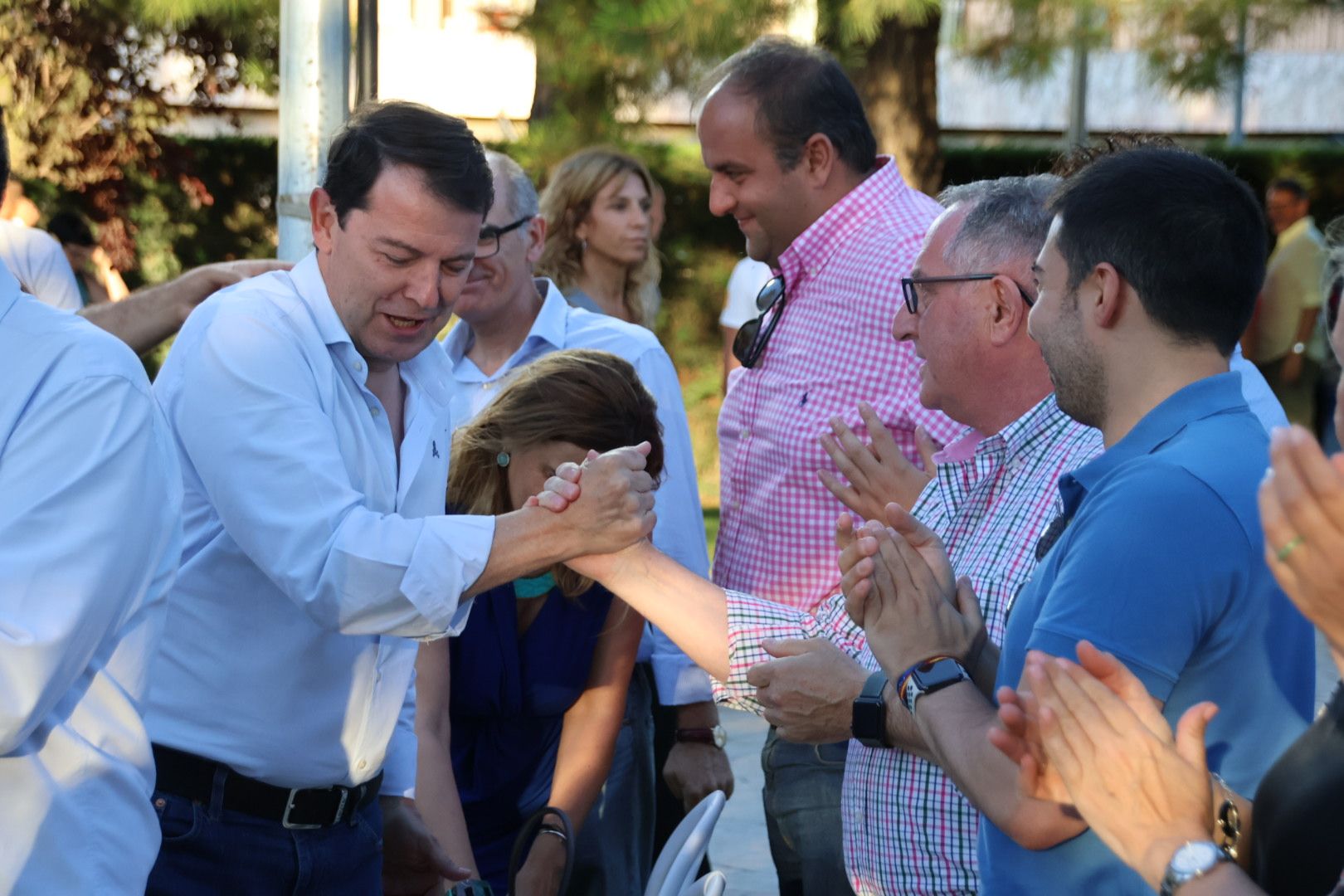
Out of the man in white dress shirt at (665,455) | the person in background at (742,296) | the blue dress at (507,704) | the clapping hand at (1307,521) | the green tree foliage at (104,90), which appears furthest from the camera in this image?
the green tree foliage at (104,90)

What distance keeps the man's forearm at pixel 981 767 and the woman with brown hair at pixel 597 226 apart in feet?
10.8

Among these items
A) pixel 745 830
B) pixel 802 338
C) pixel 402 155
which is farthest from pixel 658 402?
pixel 745 830

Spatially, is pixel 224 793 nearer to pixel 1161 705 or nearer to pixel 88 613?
pixel 88 613

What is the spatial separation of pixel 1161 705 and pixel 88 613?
1.33 m

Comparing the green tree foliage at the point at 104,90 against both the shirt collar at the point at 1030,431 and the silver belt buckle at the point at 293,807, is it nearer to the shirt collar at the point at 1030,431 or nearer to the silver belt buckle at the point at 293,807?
the silver belt buckle at the point at 293,807

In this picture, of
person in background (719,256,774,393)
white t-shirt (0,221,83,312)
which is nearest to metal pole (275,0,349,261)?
white t-shirt (0,221,83,312)

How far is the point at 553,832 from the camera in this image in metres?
3.25

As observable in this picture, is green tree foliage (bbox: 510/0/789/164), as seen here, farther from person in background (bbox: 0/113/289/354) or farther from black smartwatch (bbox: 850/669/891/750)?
black smartwatch (bbox: 850/669/891/750)

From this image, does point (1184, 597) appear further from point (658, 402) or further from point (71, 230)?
point (71, 230)

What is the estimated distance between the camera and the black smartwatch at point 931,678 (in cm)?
225

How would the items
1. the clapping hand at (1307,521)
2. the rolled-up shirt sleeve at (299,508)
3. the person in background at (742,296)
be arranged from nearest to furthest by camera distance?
the clapping hand at (1307,521)
the rolled-up shirt sleeve at (299,508)
the person in background at (742,296)

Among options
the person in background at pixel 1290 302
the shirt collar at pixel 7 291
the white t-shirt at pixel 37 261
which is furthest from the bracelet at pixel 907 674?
the person in background at pixel 1290 302

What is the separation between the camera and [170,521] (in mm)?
2154

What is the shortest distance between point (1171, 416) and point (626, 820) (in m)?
2.00
